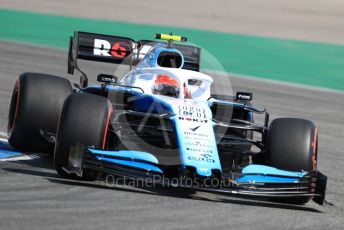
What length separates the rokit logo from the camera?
11.2 metres

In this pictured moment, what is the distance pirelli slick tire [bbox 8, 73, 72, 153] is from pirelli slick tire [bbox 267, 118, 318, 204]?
243 cm

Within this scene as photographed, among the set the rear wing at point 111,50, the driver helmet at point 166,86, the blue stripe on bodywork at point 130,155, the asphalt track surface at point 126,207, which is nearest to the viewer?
the asphalt track surface at point 126,207

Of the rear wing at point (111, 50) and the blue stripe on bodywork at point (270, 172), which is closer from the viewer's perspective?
the blue stripe on bodywork at point (270, 172)

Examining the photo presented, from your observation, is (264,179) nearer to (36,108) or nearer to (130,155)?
(130,155)

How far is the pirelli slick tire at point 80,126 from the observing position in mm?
8016

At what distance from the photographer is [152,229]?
6617 millimetres

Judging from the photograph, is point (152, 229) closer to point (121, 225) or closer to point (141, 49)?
point (121, 225)

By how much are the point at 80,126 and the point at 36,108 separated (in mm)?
1277

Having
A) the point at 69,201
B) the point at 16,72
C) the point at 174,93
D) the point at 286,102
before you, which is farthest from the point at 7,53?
the point at 69,201

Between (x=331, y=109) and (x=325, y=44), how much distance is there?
37.3 feet

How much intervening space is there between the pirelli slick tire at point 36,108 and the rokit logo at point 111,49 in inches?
74.9

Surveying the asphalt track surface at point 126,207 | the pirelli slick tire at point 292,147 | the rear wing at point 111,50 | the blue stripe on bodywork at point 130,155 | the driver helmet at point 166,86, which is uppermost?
the rear wing at point 111,50

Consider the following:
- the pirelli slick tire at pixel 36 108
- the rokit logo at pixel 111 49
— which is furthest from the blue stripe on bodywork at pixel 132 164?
the rokit logo at pixel 111 49

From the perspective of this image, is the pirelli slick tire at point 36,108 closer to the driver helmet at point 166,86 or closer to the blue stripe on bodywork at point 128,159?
the driver helmet at point 166,86
